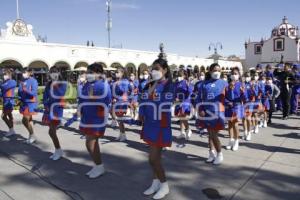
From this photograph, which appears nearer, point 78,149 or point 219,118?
point 219,118

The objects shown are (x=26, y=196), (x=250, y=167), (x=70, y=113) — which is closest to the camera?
(x=26, y=196)

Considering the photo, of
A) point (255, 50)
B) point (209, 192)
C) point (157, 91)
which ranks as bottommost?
point (209, 192)

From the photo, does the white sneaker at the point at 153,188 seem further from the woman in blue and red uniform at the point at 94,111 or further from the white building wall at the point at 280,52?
the white building wall at the point at 280,52

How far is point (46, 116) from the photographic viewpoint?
22.3 ft

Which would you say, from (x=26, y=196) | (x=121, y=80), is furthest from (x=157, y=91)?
(x=121, y=80)

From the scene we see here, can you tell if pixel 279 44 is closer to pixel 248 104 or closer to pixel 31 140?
pixel 248 104

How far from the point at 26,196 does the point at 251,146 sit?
4867mm

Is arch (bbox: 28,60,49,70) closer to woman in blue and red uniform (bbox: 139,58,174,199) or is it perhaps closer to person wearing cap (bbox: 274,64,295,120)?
person wearing cap (bbox: 274,64,295,120)

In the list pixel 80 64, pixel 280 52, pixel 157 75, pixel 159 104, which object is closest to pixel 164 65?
pixel 157 75

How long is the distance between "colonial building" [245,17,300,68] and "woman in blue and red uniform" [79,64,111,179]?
78.7 metres

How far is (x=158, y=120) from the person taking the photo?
4.91 metres

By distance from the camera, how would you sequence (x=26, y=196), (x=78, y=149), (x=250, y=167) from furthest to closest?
(x=78, y=149)
(x=250, y=167)
(x=26, y=196)

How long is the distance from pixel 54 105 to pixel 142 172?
2190mm

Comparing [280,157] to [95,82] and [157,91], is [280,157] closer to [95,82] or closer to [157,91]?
[157,91]
